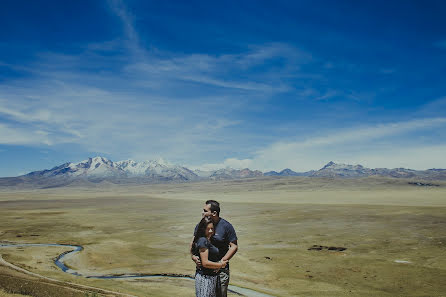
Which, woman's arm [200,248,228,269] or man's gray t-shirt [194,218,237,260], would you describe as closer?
woman's arm [200,248,228,269]

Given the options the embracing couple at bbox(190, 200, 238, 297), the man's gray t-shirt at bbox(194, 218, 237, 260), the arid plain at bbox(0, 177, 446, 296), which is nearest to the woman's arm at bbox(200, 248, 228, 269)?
the embracing couple at bbox(190, 200, 238, 297)

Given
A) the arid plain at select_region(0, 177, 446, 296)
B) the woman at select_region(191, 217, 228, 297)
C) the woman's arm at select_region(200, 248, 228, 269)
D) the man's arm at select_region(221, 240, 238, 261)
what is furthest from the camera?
the arid plain at select_region(0, 177, 446, 296)

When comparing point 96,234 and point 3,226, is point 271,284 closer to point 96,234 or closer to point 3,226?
point 96,234

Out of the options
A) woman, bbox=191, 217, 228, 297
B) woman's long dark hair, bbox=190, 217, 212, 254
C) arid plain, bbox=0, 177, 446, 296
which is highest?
woman's long dark hair, bbox=190, 217, 212, 254

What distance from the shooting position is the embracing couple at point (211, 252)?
6332mm

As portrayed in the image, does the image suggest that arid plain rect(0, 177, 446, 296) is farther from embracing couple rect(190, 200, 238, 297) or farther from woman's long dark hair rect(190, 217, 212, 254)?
woman's long dark hair rect(190, 217, 212, 254)

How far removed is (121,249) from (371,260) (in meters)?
18.9

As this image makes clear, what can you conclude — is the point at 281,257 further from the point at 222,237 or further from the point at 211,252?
the point at 211,252

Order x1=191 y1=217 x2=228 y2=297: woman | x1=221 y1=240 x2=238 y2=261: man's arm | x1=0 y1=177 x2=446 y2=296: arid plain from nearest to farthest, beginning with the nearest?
x1=191 y1=217 x2=228 y2=297: woman
x1=221 y1=240 x2=238 y2=261: man's arm
x1=0 y1=177 x2=446 y2=296: arid plain

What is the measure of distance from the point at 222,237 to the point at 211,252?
431 millimetres

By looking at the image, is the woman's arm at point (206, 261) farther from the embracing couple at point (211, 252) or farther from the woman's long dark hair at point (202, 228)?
the woman's long dark hair at point (202, 228)

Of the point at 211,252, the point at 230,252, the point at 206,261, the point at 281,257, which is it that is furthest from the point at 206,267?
the point at 281,257

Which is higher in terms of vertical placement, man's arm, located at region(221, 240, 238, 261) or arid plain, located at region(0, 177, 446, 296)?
man's arm, located at region(221, 240, 238, 261)

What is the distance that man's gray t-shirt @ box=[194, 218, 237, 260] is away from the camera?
6.70 m
